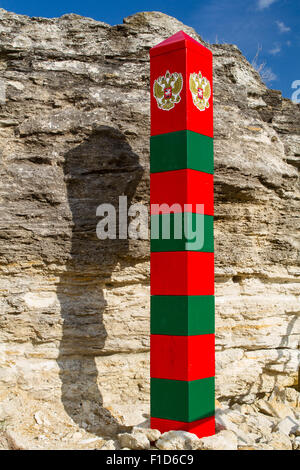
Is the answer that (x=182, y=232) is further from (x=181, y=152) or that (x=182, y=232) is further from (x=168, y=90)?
(x=168, y=90)

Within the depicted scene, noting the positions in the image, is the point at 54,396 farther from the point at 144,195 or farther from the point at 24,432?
the point at 144,195

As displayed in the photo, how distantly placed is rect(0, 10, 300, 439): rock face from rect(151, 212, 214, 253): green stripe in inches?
43.6

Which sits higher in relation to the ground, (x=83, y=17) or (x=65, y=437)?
(x=83, y=17)

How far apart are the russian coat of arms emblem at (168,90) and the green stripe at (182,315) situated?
2201 millimetres

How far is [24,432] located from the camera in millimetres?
6047

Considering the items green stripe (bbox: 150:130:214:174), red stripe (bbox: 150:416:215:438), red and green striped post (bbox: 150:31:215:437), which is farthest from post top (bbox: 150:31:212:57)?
red stripe (bbox: 150:416:215:438)

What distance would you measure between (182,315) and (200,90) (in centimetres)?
261

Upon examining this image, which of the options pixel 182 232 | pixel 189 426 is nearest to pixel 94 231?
pixel 182 232

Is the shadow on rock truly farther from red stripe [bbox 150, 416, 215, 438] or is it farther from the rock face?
red stripe [bbox 150, 416, 215, 438]

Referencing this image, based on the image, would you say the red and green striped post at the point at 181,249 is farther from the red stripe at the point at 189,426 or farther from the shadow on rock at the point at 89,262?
the shadow on rock at the point at 89,262

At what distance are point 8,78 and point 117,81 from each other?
152 centimetres

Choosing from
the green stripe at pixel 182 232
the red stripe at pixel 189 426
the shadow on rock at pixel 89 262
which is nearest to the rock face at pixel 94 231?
the shadow on rock at pixel 89 262

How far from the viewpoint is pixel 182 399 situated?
5.65m
